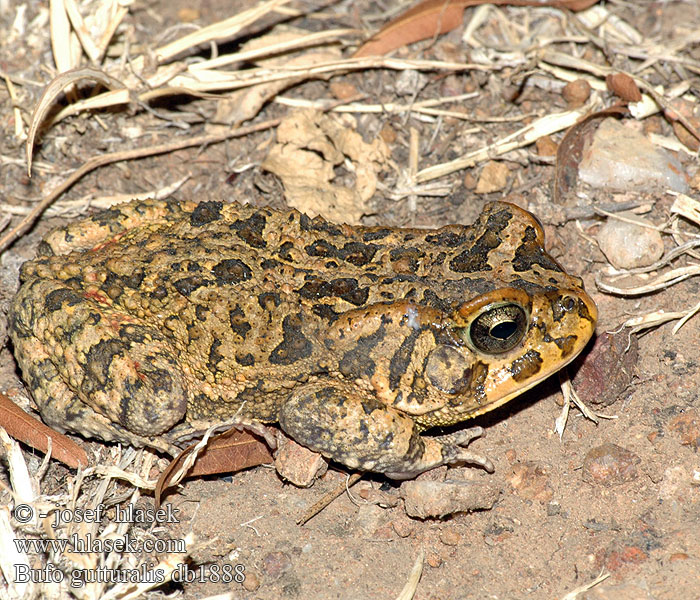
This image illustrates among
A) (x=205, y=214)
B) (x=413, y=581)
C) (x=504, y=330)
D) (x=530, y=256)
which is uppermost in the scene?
(x=205, y=214)

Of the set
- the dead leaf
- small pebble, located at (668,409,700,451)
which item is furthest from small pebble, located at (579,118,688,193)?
small pebble, located at (668,409,700,451)

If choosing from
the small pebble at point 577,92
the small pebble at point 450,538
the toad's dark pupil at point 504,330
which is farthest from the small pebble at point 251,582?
the small pebble at point 577,92

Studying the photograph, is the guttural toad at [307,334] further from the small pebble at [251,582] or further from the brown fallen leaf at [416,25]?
the brown fallen leaf at [416,25]

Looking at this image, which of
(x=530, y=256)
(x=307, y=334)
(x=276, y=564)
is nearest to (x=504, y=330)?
(x=530, y=256)

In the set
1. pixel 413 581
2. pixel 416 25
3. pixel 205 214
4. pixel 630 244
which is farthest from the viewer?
pixel 416 25

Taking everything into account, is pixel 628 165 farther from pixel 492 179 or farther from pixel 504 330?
pixel 504 330

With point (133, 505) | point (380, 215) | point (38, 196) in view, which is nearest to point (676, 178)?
point (380, 215)

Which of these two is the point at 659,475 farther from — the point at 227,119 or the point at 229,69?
the point at 229,69
